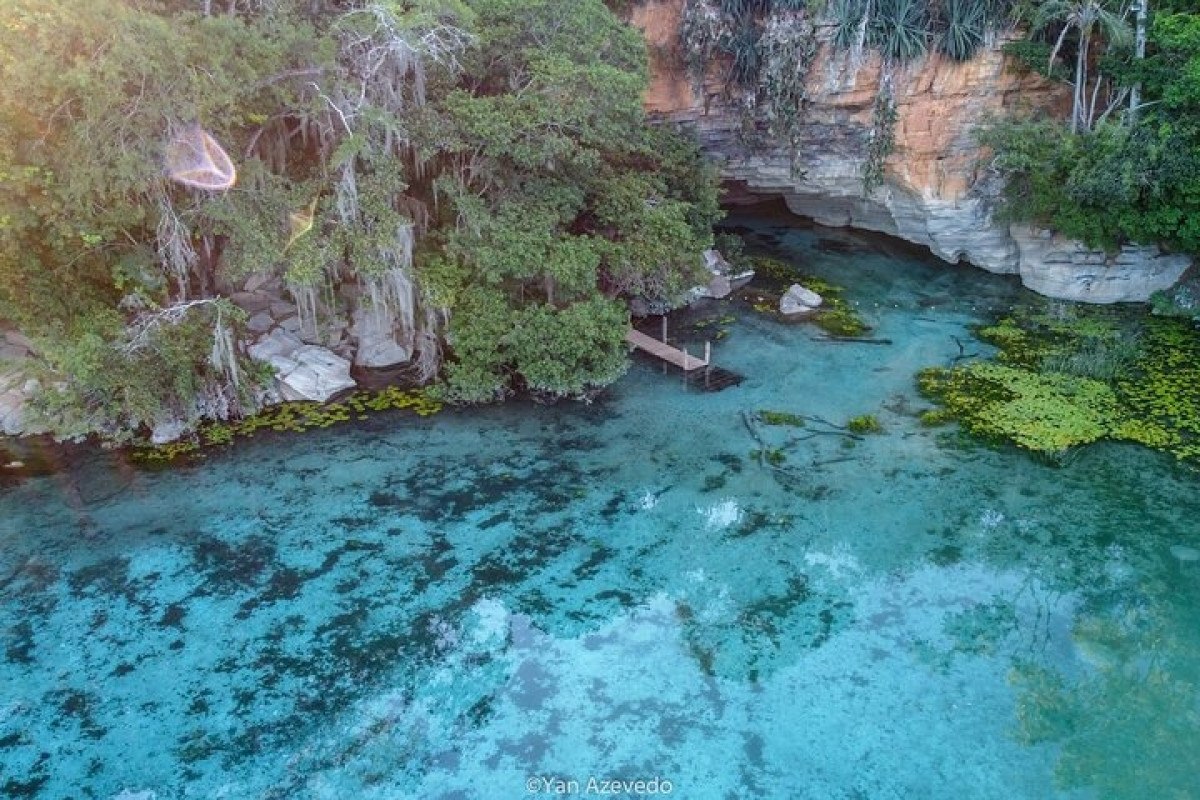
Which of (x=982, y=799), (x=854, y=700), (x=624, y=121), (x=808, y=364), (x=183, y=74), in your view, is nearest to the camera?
(x=982, y=799)

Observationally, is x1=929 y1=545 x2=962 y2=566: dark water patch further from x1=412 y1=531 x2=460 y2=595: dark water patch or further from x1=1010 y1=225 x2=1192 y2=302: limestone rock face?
x1=1010 y1=225 x2=1192 y2=302: limestone rock face

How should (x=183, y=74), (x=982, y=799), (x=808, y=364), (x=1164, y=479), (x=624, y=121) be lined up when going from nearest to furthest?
(x=982, y=799)
(x=183, y=74)
(x=1164, y=479)
(x=624, y=121)
(x=808, y=364)

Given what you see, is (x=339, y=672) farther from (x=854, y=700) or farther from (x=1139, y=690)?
(x=1139, y=690)

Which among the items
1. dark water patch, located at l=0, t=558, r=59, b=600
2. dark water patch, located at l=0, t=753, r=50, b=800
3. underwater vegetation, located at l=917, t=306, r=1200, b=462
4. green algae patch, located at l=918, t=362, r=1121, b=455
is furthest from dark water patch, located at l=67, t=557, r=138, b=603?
green algae patch, located at l=918, t=362, r=1121, b=455

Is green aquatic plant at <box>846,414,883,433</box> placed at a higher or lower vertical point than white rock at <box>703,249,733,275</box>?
lower

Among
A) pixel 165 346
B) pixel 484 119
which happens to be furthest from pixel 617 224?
pixel 165 346

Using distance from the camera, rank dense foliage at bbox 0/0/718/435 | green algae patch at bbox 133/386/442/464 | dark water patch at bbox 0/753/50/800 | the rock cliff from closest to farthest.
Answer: dark water patch at bbox 0/753/50/800
dense foliage at bbox 0/0/718/435
green algae patch at bbox 133/386/442/464
the rock cliff

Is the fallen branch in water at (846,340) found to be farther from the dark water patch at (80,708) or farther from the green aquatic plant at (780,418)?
the dark water patch at (80,708)
